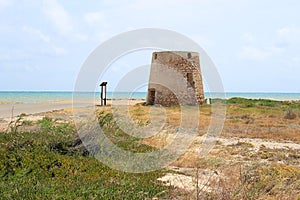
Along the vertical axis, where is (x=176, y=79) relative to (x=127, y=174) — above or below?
above

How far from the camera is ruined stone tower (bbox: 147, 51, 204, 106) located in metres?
21.7

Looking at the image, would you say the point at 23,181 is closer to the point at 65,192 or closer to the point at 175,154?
the point at 65,192

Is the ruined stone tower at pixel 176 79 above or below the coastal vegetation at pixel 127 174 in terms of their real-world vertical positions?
above

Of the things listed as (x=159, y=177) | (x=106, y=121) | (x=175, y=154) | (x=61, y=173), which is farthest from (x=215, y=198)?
(x=106, y=121)

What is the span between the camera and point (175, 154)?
759 centimetres

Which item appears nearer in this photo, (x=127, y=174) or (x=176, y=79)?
(x=127, y=174)

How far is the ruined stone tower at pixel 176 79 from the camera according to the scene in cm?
2167

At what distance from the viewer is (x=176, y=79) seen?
21.8m

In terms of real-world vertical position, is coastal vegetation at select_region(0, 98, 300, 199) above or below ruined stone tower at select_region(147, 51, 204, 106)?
below

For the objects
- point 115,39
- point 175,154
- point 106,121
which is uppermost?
point 115,39

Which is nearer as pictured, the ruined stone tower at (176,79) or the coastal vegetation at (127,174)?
the coastal vegetation at (127,174)

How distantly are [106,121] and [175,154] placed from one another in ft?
5.32

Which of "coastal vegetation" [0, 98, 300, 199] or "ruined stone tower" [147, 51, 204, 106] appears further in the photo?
"ruined stone tower" [147, 51, 204, 106]

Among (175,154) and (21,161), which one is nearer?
(21,161)
